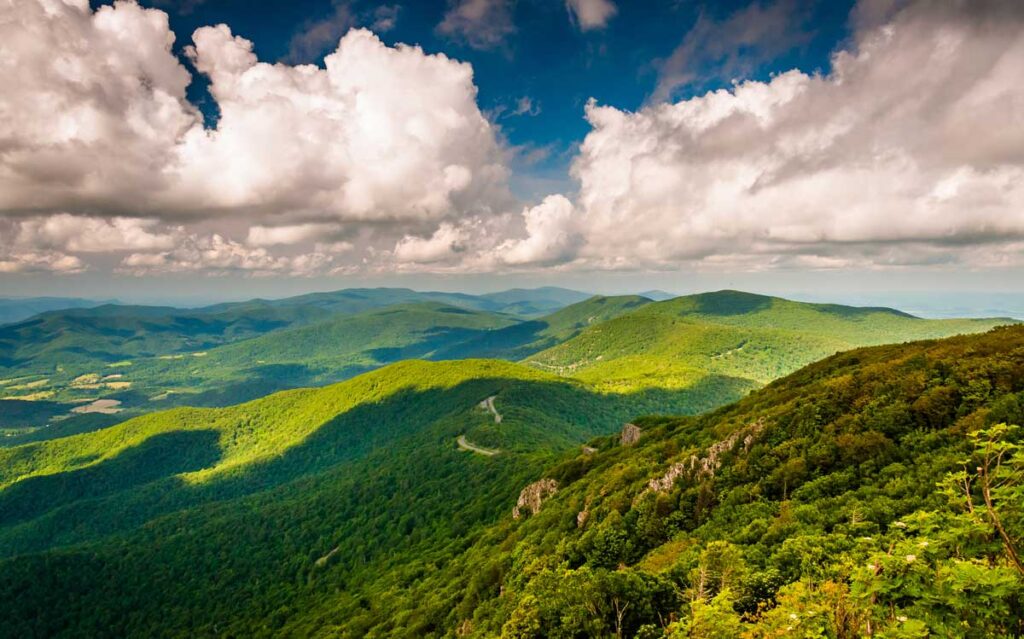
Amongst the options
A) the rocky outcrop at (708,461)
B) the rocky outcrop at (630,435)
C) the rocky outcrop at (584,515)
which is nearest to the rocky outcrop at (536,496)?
the rocky outcrop at (630,435)

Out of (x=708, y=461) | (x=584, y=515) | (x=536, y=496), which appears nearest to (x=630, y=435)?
(x=536, y=496)

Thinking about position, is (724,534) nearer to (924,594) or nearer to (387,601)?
(924,594)

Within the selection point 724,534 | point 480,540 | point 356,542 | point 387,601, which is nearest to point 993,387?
point 724,534

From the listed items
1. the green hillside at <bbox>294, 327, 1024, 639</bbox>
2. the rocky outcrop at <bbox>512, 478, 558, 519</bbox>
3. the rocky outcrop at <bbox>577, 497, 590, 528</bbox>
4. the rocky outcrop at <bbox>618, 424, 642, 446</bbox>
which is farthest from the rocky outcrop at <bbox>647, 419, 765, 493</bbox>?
the rocky outcrop at <bbox>618, 424, 642, 446</bbox>

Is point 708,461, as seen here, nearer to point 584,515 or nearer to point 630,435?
point 584,515

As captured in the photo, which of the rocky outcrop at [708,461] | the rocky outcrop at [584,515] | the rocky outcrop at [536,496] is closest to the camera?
the rocky outcrop at [708,461]

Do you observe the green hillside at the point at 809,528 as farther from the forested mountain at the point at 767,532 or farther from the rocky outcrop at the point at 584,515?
the rocky outcrop at the point at 584,515
